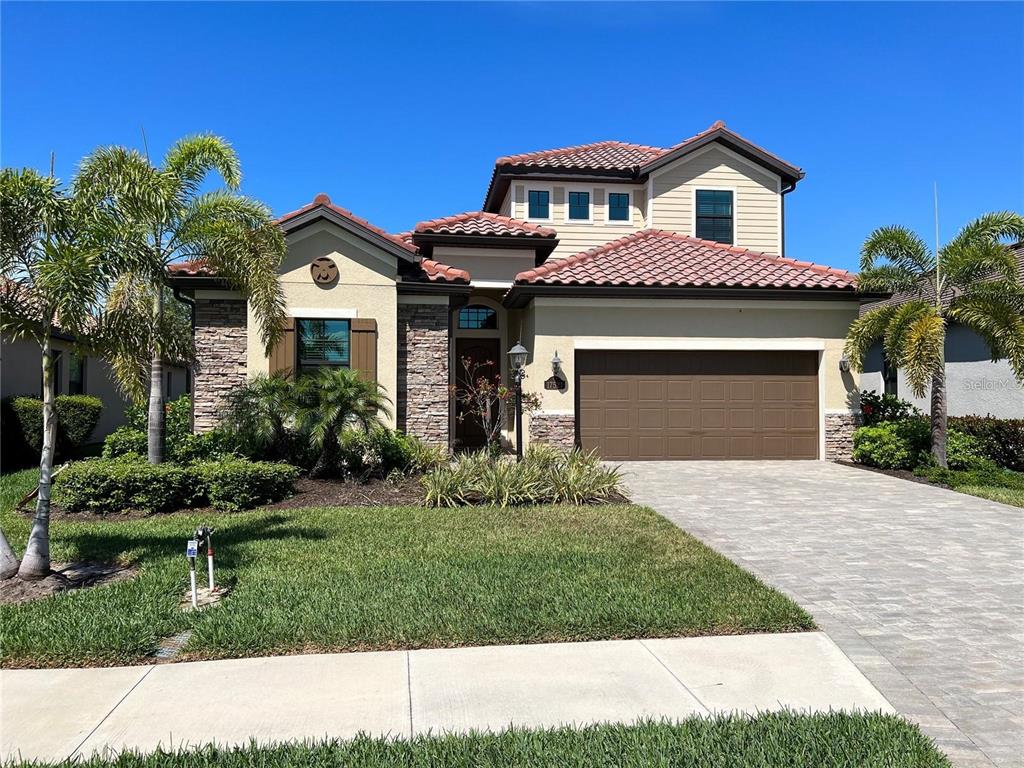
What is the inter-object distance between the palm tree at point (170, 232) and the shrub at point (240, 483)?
1159 mm

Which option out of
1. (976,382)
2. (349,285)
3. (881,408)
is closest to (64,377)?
(349,285)

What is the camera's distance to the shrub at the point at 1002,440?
13.4 meters

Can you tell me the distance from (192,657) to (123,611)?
1155 mm

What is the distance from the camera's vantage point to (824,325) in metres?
15.4

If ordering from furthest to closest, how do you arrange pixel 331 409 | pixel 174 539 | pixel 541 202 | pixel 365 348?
pixel 541 202 < pixel 365 348 < pixel 331 409 < pixel 174 539

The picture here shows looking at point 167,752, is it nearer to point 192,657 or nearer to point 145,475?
point 192,657

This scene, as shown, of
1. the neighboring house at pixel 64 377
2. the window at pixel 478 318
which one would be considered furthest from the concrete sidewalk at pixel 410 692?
the window at pixel 478 318

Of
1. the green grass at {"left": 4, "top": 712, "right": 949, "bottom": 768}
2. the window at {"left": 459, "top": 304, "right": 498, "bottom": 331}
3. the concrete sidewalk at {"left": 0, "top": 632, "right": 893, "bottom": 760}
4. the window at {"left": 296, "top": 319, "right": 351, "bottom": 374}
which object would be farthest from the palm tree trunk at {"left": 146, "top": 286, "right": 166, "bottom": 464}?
the window at {"left": 459, "top": 304, "right": 498, "bottom": 331}

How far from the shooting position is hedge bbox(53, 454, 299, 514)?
9.60 metres

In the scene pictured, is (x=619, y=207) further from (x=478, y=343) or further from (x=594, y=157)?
(x=478, y=343)

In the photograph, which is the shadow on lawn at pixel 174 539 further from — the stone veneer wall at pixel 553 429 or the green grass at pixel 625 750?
the stone veneer wall at pixel 553 429

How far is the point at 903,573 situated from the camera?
674 cm

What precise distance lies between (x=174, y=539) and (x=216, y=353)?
6.17m

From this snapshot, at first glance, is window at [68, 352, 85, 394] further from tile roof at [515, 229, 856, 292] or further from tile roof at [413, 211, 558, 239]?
tile roof at [515, 229, 856, 292]
